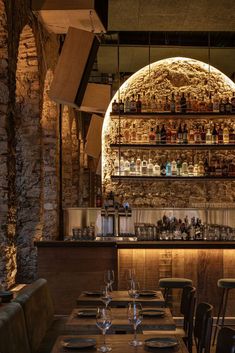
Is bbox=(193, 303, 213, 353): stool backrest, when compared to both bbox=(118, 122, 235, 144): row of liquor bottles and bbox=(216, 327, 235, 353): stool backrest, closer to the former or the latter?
bbox=(216, 327, 235, 353): stool backrest

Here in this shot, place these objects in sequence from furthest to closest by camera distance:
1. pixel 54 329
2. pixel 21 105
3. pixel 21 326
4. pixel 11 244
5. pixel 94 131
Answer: pixel 94 131, pixel 21 105, pixel 11 244, pixel 54 329, pixel 21 326

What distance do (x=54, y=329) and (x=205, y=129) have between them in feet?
15.9

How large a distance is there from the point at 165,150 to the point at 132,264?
263 centimetres

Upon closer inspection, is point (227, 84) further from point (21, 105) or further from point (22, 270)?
point (22, 270)

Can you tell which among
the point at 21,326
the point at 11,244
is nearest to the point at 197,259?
the point at 11,244

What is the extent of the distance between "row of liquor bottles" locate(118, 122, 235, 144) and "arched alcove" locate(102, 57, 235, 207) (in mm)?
266

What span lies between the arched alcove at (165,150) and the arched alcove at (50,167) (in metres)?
0.98

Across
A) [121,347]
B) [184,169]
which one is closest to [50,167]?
[184,169]

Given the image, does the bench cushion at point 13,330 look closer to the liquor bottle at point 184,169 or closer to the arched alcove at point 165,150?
the liquor bottle at point 184,169

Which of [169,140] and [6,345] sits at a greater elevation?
[169,140]

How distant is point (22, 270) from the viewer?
8.98 meters

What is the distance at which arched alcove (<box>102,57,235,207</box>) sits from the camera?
990 cm

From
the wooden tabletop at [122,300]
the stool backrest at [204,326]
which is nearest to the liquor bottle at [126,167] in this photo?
the wooden tabletop at [122,300]

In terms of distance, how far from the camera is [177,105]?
9.57 m
